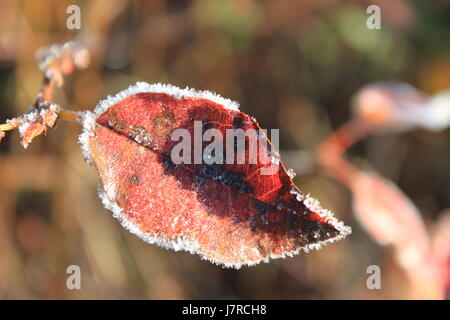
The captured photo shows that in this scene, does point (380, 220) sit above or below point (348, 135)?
below

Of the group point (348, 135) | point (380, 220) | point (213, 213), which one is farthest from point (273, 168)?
point (348, 135)

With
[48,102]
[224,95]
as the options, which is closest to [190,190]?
[48,102]

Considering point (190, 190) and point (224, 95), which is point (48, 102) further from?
point (224, 95)

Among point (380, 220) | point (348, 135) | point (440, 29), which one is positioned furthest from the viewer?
point (440, 29)

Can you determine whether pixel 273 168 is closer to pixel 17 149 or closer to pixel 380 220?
pixel 380 220

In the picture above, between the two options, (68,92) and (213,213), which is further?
(68,92)

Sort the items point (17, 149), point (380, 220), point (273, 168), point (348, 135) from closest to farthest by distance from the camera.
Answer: point (273, 168)
point (380, 220)
point (348, 135)
point (17, 149)

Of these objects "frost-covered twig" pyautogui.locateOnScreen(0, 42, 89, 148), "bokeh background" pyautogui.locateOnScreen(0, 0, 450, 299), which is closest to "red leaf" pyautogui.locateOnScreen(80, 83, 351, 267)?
"frost-covered twig" pyautogui.locateOnScreen(0, 42, 89, 148)

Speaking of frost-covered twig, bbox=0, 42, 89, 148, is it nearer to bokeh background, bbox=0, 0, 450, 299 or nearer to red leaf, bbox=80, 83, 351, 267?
red leaf, bbox=80, 83, 351, 267
